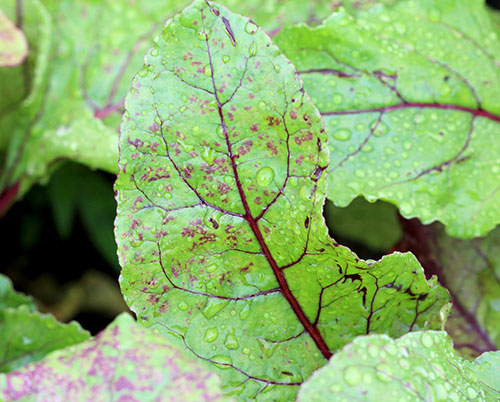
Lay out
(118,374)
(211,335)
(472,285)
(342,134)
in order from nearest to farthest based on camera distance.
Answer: (118,374)
(211,335)
(342,134)
(472,285)

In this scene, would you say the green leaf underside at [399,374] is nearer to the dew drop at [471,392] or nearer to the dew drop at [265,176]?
the dew drop at [471,392]

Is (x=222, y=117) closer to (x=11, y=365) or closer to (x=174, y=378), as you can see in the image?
(x=174, y=378)

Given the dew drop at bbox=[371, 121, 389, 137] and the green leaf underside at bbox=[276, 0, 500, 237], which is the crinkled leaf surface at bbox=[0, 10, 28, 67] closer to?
the green leaf underside at bbox=[276, 0, 500, 237]

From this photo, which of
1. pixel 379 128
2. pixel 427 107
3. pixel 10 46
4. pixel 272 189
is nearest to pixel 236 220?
pixel 272 189

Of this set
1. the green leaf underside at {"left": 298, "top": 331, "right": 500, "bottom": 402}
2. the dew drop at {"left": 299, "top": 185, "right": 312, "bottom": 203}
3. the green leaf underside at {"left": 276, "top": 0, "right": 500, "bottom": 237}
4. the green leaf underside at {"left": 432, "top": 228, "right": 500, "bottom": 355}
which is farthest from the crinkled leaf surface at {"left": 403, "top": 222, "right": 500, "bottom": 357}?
the dew drop at {"left": 299, "top": 185, "right": 312, "bottom": 203}

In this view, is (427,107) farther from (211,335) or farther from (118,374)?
(118,374)

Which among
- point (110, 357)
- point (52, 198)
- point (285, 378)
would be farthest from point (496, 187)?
point (52, 198)

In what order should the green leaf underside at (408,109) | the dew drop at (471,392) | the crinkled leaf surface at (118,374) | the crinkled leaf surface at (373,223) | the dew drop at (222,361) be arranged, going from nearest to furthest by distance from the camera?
the crinkled leaf surface at (118,374) < the dew drop at (471,392) < the dew drop at (222,361) < the green leaf underside at (408,109) < the crinkled leaf surface at (373,223)

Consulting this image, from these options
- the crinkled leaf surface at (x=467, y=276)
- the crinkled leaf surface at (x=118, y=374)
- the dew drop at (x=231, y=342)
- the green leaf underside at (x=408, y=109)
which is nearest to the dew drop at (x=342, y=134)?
the green leaf underside at (x=408, y=109)
